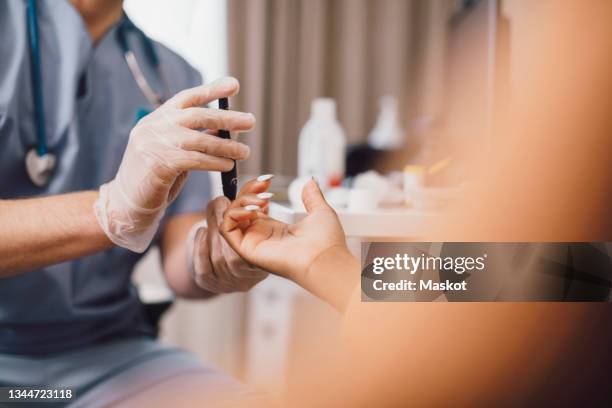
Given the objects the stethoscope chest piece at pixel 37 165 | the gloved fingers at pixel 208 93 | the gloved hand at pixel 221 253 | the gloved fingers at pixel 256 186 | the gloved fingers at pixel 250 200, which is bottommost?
the gloved hand at pixel 221 253

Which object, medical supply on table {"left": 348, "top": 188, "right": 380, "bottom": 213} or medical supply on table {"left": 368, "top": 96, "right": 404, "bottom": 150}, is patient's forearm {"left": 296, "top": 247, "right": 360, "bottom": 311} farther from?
medical supply on table {"left": 368, "top": 96, "right": 404, "bottom": 150}

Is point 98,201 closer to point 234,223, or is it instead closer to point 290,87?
point 234,223

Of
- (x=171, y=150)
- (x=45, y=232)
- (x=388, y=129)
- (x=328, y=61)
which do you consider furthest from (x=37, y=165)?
(x=328, y=61)

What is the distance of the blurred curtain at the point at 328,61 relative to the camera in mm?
1952

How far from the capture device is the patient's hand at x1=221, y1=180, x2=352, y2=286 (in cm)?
61

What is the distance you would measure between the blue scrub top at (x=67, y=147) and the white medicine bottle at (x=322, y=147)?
1.05ft

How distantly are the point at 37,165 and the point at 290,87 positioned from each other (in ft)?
4.36

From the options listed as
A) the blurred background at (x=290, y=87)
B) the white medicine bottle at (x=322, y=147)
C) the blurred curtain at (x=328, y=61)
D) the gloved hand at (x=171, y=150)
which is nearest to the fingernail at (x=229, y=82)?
the gloved hand at (x=171, y=150)

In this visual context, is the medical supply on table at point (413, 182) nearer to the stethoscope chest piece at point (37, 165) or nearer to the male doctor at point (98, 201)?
the male doctor at point (98, 201)

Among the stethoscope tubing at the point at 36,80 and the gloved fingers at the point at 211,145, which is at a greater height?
the stethoscope tubing at the point at 36,80

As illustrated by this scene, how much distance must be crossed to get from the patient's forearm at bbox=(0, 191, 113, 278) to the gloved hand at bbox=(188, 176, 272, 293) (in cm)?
14

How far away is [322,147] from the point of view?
3.56 feet

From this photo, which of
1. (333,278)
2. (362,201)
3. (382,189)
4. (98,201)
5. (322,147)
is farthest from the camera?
(322,147)

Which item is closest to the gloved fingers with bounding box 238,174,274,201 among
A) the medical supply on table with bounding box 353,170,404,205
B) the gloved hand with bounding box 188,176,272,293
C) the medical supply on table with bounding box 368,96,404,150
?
the gloved hand with bounding box 188,176,272,293
